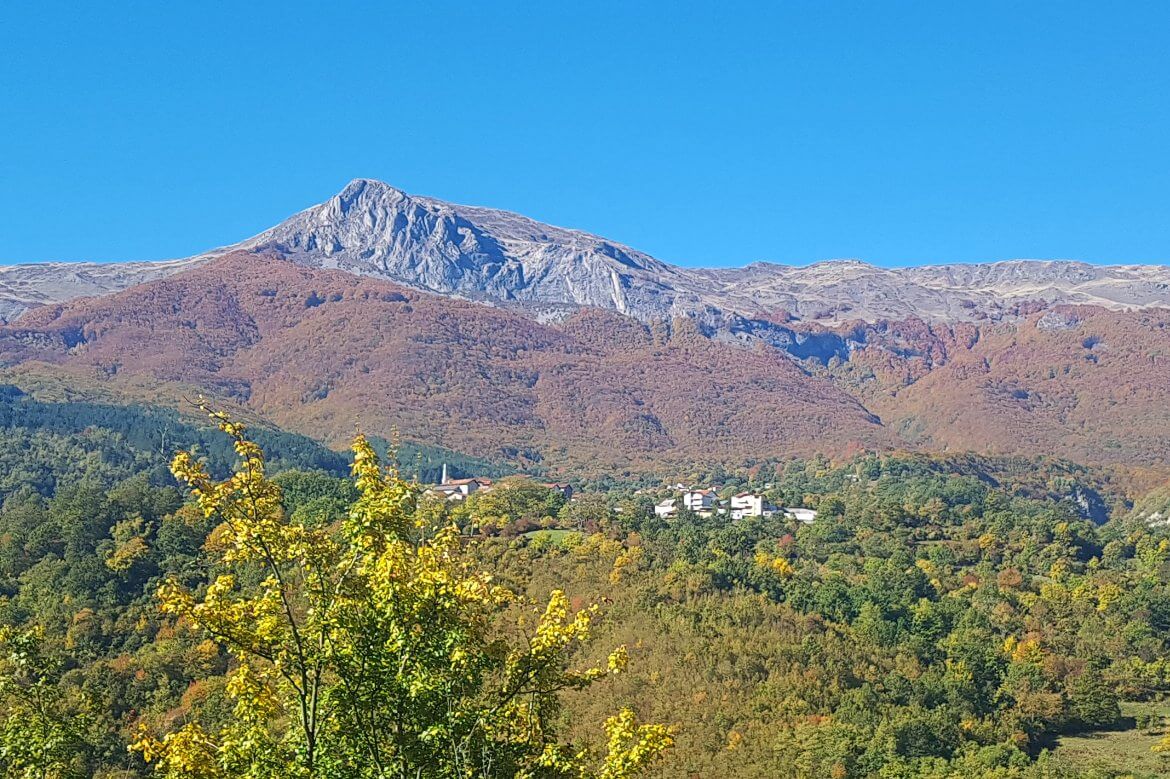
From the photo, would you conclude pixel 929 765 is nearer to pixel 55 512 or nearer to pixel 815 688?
pixel 815 688

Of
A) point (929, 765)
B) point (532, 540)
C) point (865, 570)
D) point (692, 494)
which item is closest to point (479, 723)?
point (929, 765)

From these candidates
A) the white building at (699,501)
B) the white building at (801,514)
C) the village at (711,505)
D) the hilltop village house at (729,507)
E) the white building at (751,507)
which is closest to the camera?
the white building at (801,514)

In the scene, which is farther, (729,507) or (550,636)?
(729,507)

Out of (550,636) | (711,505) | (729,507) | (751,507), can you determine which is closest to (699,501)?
(711,505)

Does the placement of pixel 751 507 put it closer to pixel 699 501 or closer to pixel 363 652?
pixel 699 501

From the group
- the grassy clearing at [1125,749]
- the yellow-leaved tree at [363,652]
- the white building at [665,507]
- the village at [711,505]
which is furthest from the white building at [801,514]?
the yellow-leaved tree at [363,652]

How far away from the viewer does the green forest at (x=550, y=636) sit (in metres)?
12.6

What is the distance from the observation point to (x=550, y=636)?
13.0 meters

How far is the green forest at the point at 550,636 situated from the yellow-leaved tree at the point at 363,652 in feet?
0.12

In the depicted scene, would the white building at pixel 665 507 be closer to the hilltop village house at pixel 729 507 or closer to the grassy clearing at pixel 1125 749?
the hilltop village house at pixel 729 507

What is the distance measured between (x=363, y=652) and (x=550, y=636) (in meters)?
1.89

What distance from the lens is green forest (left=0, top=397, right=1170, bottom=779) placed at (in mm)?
12641

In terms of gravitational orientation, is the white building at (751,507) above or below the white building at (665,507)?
above

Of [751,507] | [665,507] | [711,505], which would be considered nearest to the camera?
[751,507]
